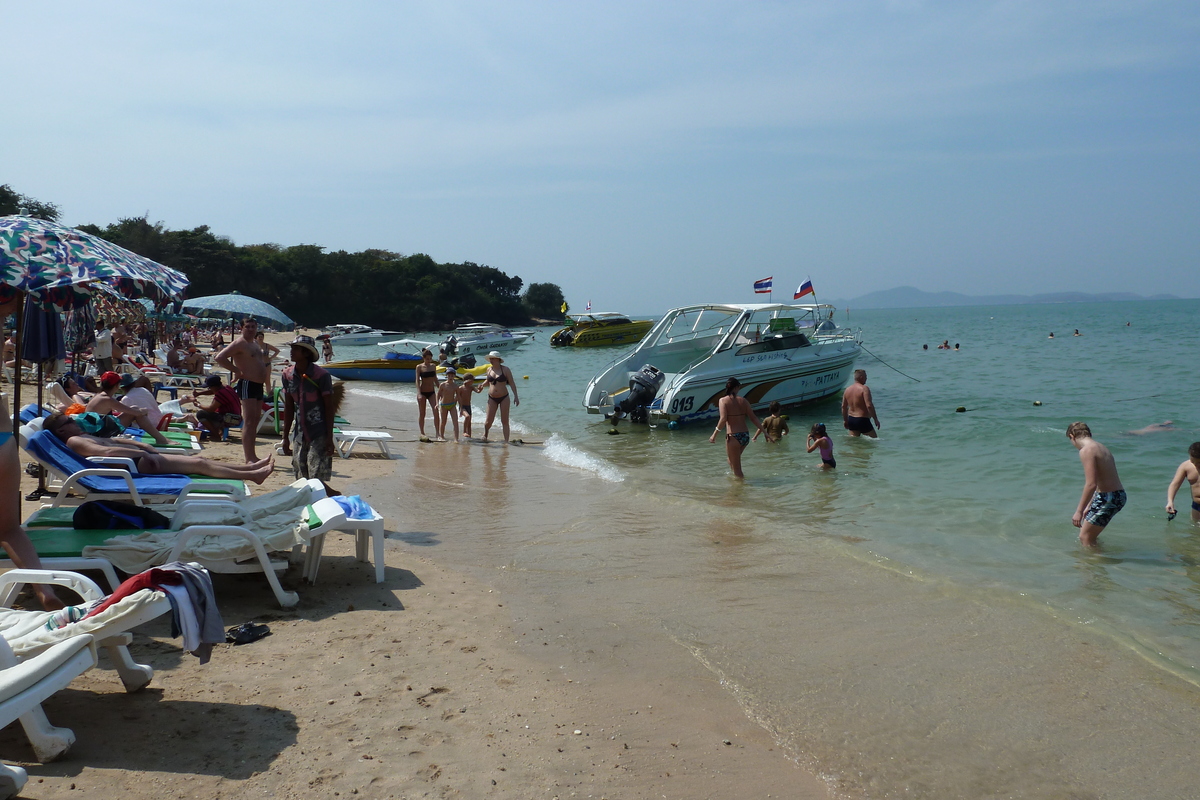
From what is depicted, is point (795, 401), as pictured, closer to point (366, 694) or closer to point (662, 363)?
point (662, 363)

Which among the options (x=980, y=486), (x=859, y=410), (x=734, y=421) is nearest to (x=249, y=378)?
(x=734, y=421)

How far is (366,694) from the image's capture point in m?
3.81

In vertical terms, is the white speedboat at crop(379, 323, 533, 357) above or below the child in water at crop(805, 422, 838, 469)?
above

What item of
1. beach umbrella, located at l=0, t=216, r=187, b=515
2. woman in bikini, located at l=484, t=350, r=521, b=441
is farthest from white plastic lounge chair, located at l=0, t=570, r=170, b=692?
woman in bikini, located at l=484, t=350, r=521, b=441

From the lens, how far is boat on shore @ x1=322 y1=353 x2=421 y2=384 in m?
27.1

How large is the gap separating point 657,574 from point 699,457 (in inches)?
250

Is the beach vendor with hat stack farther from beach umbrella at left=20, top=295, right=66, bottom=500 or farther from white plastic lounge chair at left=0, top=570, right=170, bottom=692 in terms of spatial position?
beach umbrella at left=20, top=295, right=66, bottom=500

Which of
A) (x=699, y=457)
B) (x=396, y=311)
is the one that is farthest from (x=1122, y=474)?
(x=396, y=311)

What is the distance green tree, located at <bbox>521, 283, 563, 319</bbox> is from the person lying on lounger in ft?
375

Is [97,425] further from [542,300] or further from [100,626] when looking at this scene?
[542,300]

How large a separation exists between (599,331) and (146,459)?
42.3 meters

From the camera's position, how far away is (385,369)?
89.4 feet

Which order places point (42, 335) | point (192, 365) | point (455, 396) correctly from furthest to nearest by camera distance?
point (192, 365)
point (455, 396)
point (42, 335)

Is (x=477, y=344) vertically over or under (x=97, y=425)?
over
